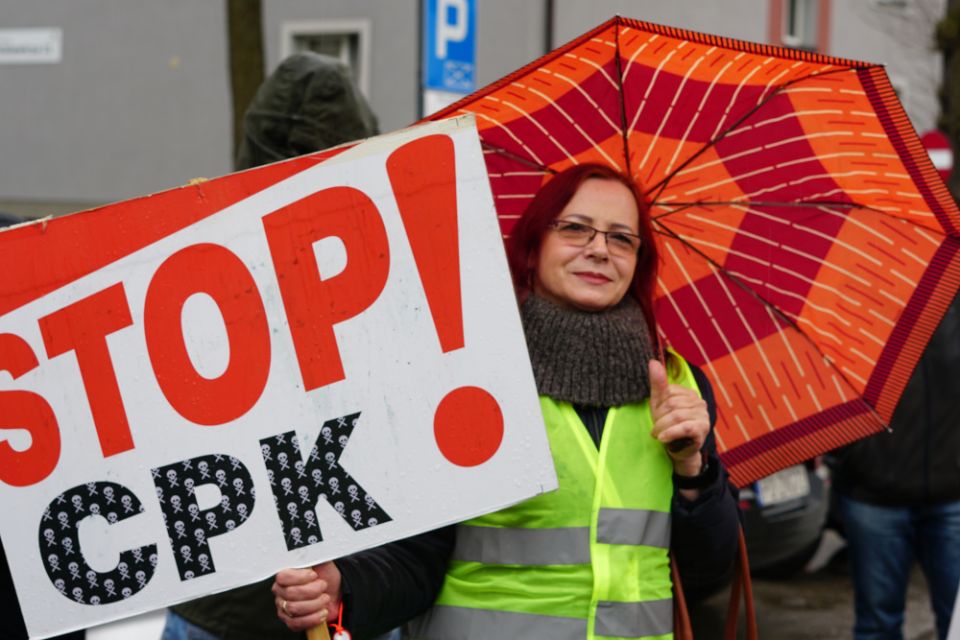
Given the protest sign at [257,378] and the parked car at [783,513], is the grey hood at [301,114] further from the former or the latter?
the parked car at [783,513]

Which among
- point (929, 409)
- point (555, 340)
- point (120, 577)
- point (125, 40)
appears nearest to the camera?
point (120, 577)

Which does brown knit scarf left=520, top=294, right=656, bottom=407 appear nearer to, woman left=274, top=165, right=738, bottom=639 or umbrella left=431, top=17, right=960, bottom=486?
woman left=274, top=165, right=738, bottom=639

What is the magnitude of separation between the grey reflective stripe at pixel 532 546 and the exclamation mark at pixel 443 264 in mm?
242

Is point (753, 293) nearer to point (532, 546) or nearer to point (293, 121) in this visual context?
point (532, 546)

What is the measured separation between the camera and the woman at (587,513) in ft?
7.32

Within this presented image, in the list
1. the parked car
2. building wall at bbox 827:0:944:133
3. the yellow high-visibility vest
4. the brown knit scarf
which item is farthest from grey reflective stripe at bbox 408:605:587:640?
building wall at bbox 827:0:944:133

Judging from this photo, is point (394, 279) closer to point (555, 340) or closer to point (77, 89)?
point (555, 340)

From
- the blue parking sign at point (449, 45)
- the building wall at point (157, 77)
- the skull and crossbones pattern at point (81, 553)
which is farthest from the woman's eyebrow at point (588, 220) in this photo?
the building wall at point (157, 77)

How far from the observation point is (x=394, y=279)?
211cm

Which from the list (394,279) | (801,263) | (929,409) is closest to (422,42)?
(929,409)

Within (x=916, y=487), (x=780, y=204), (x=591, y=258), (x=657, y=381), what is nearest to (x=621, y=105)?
(x=591, y=258)

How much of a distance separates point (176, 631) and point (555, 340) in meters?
1.28

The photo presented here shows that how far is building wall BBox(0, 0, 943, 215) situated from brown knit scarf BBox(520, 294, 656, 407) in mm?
15379

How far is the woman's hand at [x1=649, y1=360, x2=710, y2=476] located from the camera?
2.22m
